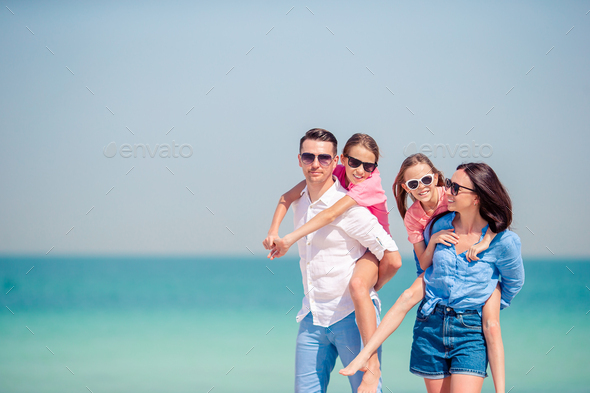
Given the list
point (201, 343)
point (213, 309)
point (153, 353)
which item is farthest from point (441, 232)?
point (213, 309)

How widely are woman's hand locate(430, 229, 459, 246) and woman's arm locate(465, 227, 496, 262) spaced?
99mm

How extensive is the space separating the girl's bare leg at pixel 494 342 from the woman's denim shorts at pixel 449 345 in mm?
31

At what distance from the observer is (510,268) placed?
8.65ft

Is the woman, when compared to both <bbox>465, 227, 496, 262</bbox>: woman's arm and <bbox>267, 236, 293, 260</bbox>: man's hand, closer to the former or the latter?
<bbox>465, 227, 496, 262</bbox>: woman's arm

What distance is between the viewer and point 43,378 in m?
7.50

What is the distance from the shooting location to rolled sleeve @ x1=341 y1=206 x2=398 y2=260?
9.69ft

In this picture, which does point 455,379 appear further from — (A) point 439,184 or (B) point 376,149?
(B) point 376,149

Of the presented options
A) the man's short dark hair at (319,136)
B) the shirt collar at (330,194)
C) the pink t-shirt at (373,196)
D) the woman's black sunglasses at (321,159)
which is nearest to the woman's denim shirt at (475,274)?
the pink t-shirt at (373,196)

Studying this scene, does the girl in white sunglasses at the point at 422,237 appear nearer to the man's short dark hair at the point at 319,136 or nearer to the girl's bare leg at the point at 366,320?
the girl's bare leg at the point at 366,320

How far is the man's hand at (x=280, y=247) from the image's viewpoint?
2907mm

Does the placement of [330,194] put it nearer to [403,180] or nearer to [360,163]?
[360,163]

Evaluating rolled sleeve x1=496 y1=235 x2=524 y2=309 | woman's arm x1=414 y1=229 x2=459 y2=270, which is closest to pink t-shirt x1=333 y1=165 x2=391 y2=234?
woman's arm x1=414 y1=229 x2=459 y2=270

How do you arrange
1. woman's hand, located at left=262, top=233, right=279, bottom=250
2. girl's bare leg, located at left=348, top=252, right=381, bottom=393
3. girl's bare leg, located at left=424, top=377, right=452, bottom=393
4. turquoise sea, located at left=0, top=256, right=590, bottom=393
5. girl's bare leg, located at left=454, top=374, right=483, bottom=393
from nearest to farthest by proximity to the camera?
girl's bare leg, located at left=454, top=374, right=483, bottom=393 → girl's bare leg, located at left=424, top=377, right=452, bottom=393 → girl's bare leg, located at left=348, top=252, right=381, bottom=393 → woman's hand, located at left=262, top=233, right=279, bottom=250 → turquoise sea, located at left=0, top=256, right=590, bottom=393

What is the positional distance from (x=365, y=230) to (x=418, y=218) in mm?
388
